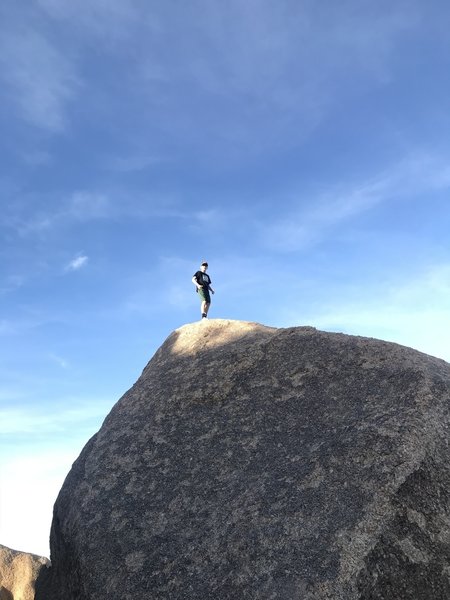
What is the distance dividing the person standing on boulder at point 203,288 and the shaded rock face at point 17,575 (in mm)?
9448

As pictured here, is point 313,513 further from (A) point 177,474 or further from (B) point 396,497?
(A) point 177,474

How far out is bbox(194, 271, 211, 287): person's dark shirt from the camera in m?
17.8

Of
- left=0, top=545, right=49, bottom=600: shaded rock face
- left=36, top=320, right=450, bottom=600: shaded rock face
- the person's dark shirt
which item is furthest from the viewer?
the person's dark shirt

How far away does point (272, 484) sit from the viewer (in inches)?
277

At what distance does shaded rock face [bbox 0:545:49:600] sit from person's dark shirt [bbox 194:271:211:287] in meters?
10.1

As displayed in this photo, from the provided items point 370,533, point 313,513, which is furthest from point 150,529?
point 370,533

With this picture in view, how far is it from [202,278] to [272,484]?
1139 centimetres

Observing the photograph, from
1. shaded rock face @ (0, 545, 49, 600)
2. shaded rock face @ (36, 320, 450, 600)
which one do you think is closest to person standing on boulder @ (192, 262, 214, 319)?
shaded rock face @ (36, 320, 450, 600)

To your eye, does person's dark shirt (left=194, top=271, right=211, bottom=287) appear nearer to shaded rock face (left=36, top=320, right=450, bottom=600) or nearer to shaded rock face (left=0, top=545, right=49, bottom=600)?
shaded rock face (left=36, top=320, right=450, bottom=600)

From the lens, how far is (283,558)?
20.4 feet

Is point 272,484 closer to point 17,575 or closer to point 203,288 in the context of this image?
→ point 203,288

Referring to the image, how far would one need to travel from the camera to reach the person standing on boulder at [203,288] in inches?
696

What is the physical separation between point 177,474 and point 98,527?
1277 mm

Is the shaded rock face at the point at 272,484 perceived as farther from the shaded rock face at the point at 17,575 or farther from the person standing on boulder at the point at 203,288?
the shaded rock face at the point at 17,575
